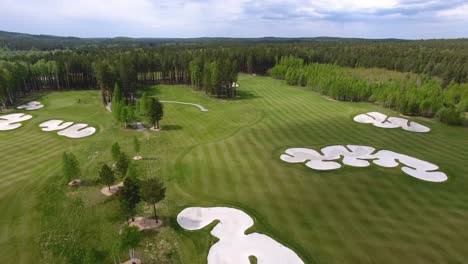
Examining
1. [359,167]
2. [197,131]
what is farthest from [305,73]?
[359,167]

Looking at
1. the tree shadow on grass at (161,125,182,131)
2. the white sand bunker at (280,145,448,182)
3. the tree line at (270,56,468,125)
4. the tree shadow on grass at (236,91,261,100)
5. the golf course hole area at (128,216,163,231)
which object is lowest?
the golf course hole area at (128,216,163,231)

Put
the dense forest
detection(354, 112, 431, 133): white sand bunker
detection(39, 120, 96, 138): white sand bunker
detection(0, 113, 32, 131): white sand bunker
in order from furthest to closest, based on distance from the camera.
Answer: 1. the dense forest
2. detection(0, 113, 32, 131): white sand bunker
3. detection(354, 112, 431, 133): white sand bunker
4. detection(39, 120, 96, 138): white sand bunker

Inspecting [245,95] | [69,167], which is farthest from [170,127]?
[245,95]

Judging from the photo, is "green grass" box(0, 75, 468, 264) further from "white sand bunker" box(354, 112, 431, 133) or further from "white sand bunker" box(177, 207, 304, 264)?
"white sand bunker" box(354, 112, 431, 133)

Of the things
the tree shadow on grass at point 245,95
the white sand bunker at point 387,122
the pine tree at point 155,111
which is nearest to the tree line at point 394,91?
the white sand bunker at point 387,122

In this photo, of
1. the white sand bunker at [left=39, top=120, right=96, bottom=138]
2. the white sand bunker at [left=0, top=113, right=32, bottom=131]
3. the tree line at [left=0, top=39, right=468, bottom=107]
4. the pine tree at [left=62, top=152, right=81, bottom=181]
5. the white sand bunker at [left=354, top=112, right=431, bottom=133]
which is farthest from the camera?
the tree line at [left=0, top=39, right=468, bottom=107]

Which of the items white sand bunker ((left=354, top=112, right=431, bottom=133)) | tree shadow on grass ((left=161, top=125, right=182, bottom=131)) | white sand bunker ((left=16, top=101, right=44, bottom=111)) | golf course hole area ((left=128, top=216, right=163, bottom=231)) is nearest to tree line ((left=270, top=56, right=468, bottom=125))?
white sand bunker ((left=354, top=112, right=431, bottom=133))

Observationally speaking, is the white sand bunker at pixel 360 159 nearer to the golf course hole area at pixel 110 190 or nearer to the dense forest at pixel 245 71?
the golf course hole area at pixel 110 190

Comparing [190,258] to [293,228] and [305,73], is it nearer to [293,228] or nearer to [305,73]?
[293,228]
